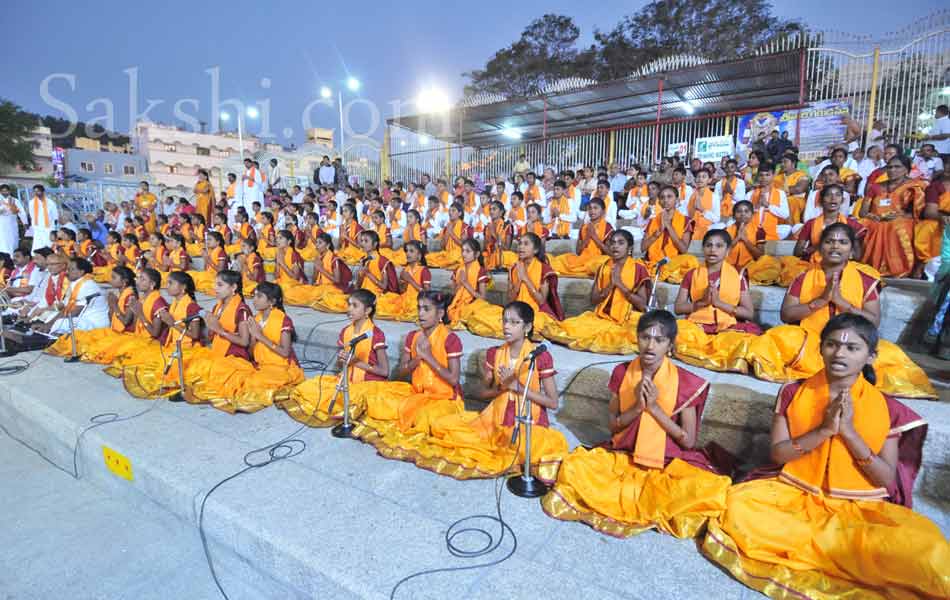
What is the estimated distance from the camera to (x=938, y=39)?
8.97 m

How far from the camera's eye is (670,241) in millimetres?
6727

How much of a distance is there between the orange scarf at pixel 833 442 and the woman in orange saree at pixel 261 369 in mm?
3664

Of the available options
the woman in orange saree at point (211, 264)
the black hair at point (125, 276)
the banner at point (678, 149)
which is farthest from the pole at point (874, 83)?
the black hair at point (125, 276)

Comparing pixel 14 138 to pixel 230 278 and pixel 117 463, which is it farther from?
pixel 117 463

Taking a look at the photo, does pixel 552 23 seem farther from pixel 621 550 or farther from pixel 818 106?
pixel 621 550

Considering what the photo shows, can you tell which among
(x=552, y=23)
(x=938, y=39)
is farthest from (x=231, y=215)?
(x=552, y=23)

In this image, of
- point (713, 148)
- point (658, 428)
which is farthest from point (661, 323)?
point (713, 148)

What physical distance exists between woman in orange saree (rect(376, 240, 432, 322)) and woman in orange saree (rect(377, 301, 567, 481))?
2980mm

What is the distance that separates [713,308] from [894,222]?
2.52 meters

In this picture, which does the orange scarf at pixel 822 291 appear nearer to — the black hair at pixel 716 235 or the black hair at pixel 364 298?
the black hair at pixel 716 235

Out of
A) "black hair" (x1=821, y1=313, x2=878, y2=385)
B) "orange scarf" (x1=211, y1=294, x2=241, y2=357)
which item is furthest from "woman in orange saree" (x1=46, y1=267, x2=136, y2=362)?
"black hair" (x1=821, y1=313, x2=878, y2=385)

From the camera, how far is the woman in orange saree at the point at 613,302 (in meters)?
4.94

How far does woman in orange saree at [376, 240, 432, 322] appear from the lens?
6.61 m

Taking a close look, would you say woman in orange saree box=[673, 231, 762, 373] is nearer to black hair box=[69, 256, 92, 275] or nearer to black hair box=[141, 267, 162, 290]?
black hair box=[141, 267, 162, 290]
